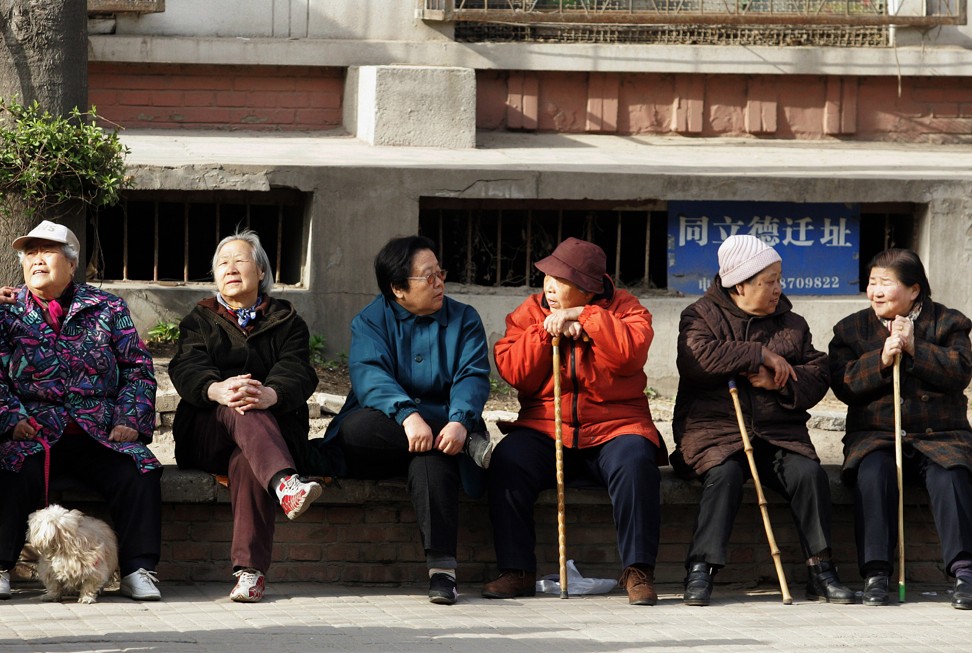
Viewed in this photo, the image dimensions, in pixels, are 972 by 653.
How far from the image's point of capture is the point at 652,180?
29.4 ft

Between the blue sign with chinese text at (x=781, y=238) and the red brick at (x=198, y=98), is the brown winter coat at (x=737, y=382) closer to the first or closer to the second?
the blue sign with chinese text at (x=781, y=238)

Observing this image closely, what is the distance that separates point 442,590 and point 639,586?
778 millimetres

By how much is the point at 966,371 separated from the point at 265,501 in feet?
9.61

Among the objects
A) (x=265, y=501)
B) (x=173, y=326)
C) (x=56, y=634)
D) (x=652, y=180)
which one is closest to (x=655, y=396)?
(x=652, y=180)

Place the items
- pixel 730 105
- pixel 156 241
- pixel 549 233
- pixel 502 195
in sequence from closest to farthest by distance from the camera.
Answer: pixel 156 241, pixel 502 195, pixel 549 233, pixel 730 105

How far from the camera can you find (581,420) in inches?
235

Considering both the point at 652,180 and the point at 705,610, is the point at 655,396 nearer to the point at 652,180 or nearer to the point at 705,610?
the point at 652,180

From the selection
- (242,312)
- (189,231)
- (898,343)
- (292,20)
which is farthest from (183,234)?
(898,343)

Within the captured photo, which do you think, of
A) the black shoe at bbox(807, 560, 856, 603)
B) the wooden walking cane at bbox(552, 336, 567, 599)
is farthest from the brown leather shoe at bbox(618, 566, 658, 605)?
the black shoe at bbox(807, 560, 856, 603)

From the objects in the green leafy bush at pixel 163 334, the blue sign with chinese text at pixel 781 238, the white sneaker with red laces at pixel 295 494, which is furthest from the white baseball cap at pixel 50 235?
the blue sign with chinese text at pixel 781 238

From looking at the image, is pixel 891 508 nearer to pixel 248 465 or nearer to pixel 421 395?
pixel 421 395

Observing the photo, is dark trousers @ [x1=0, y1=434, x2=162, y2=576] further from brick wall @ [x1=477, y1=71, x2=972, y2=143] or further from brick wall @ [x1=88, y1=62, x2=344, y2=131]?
brick wall @ [x1=477, y1=71, x2=972, y2=143]

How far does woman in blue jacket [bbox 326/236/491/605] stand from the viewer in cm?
565

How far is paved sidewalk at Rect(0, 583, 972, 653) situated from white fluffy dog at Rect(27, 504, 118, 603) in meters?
0.08
